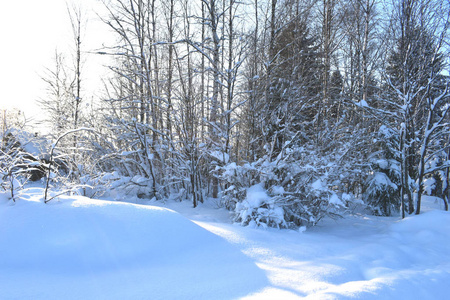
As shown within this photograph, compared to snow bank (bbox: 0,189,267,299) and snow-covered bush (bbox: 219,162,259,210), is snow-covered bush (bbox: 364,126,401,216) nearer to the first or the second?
snow-covered bush (bbox: 219,162,259,210)

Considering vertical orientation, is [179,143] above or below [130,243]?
above

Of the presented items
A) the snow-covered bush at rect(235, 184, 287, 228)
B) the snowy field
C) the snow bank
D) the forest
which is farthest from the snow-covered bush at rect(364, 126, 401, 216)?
the snow bank

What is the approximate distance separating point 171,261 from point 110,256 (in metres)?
0.60

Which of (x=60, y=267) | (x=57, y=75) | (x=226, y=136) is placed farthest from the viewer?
(x=57, y=75)

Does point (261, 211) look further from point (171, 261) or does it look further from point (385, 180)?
point (385, 180)

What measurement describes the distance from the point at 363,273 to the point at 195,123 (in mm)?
5431

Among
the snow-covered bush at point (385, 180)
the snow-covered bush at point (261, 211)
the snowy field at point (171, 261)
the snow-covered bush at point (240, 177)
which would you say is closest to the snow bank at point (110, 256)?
the snowy field at point (171, 261)

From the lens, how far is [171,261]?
2877 mm

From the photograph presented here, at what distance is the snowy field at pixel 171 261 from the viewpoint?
228 cm

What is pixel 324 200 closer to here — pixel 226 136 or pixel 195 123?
pixel 226 136

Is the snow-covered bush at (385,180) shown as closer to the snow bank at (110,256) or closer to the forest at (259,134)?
the forest at (259,134)

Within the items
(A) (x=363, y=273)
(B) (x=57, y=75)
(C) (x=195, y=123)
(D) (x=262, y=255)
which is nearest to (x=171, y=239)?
(D) (x=262, y=255)

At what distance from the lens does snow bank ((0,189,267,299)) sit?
88.7 inches

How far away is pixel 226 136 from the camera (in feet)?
21.7
